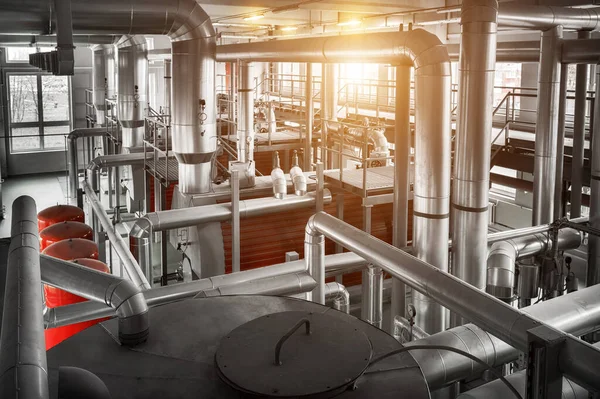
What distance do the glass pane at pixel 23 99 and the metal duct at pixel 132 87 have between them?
7929 mm

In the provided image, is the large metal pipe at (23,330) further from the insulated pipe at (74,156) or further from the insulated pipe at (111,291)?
the insulated pipe at (74,156)

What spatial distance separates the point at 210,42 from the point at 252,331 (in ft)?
23.9

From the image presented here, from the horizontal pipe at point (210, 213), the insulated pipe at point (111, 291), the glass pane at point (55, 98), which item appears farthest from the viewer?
the glass pane at point (55, 98)

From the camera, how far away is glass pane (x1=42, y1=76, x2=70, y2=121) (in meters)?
22.8

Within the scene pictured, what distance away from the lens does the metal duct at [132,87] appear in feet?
→ 51.1

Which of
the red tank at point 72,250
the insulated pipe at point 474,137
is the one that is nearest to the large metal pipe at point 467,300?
the insulated pipe at point 474,137

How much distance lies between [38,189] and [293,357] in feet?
61.5

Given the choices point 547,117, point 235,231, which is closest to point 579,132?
point 547,117

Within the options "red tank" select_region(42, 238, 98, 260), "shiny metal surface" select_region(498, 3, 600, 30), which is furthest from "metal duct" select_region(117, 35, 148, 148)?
"shiny metal surface" select_region(498, 3, 600, 30)

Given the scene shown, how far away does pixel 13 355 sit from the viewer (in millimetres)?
2029

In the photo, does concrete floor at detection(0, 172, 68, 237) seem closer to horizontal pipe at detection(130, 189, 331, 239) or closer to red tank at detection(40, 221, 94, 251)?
red tank at detection(40, 221, 94, 251)

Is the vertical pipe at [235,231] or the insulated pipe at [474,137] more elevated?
the insulated pipe at [474,137]

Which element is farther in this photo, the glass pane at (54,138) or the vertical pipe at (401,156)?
the glass pane at (54,138)

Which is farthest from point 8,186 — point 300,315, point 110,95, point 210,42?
point 300,315
